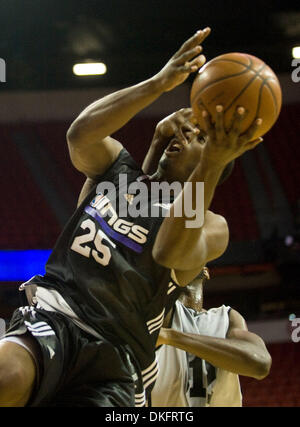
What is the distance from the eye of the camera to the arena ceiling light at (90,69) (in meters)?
8.59

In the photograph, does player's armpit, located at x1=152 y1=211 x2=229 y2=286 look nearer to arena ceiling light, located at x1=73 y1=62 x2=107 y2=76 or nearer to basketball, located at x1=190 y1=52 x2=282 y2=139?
basketball, located at x1=190 y1=52 x2=282 y2=139

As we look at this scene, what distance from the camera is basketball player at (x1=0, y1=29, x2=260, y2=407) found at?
1.89 meters

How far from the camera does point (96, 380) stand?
2043mm

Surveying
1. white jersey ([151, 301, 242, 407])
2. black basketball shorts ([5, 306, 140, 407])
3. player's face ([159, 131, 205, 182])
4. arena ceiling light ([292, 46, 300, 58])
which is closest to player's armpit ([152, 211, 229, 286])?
player's face ([159, 131, 205, 182])

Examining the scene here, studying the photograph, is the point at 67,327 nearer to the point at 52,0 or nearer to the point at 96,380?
the point at 96,380

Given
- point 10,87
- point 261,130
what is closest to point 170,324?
point 261,130

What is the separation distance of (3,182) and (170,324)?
21.3 ft

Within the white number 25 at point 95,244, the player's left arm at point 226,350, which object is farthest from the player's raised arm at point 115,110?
the player's left arm at point 226,350

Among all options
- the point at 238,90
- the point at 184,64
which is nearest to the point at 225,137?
the point at 238,90

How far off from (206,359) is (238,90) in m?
1.48

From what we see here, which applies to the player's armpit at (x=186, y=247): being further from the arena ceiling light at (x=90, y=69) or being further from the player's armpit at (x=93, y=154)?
the arena ceiling light at (x=90, y=69)

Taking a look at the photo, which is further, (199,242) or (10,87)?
(10,87)

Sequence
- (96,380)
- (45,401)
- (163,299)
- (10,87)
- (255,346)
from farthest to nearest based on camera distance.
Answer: (10,87), (255,346), (163,299), (96,380), (45,401)

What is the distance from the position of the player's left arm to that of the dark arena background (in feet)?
14.6
